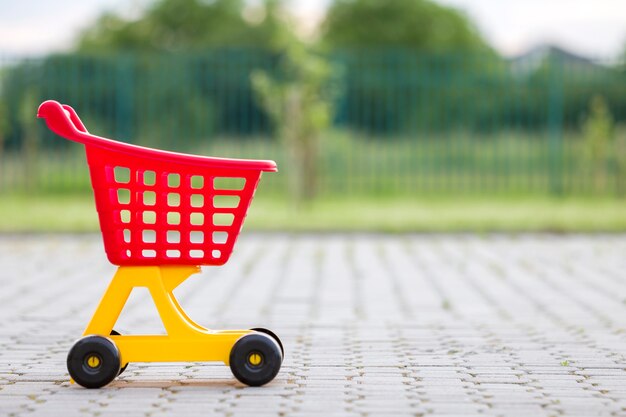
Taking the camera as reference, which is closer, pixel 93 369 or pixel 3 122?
pixel 93 369

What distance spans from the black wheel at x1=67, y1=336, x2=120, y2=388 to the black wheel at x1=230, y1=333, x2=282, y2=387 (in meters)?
0.48

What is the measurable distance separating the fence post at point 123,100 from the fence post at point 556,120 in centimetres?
709

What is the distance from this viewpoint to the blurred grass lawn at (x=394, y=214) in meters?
12.8

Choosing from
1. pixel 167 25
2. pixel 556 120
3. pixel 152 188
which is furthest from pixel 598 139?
pixel 167 25

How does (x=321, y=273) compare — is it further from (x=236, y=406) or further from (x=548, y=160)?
(x=548, y=160)

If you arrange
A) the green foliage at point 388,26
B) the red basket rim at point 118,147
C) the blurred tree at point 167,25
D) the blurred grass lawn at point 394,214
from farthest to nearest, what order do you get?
the blurred tree at point 167,25, the green foliage at point 388,26, the blurred grass lawn at point 394,214, the red basket rim at point 118,147

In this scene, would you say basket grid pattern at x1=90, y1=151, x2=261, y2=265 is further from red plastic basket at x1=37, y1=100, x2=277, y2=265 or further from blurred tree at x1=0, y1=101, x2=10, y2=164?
blurred tree at x1=0, y1=101, x2=10, y2=164

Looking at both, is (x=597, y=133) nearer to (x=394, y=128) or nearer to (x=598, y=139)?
(x=598, y=139)

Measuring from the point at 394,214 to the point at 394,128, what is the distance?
414 cm

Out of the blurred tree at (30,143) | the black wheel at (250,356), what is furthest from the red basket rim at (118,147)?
the blurred tree at (30,143)

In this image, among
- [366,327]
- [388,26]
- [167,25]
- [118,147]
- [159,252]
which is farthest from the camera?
[167,25]

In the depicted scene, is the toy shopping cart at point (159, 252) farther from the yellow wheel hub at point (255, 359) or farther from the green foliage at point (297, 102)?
the green foliage at point (297, 102)

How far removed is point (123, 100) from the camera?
59.7ft

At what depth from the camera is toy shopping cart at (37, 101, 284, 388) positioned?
4.27 meters
